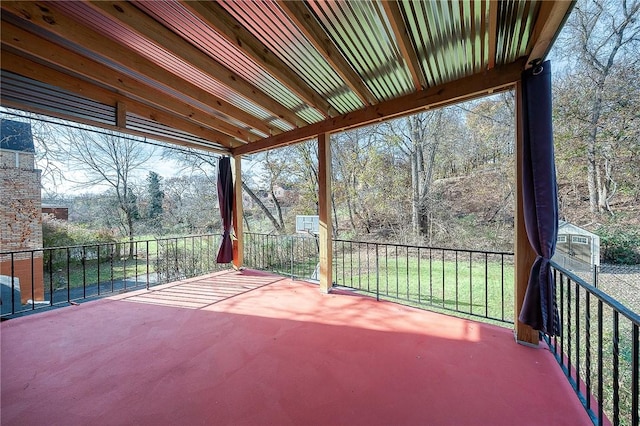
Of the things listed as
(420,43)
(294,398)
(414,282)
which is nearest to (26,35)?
(420,43)

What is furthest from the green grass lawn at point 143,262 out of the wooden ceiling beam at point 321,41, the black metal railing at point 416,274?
the wooden ceiling beam at point 321,41

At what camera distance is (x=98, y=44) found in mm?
1984

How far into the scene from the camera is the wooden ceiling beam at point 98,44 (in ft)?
5.50

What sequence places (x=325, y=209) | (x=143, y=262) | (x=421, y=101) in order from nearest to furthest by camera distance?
(x=421, y=101) → (x=325, y=209) → (x=143, y=262)

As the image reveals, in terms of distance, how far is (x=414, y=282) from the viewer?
19.7 ft

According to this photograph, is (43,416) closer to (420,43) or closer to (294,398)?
(294,398)

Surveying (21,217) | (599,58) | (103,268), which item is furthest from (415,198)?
(103,268)

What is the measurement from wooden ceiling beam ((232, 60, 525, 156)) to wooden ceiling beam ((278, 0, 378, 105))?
0.40m

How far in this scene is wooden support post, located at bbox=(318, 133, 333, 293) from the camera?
3.47 m

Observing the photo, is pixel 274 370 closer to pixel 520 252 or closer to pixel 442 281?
pixel 520 252

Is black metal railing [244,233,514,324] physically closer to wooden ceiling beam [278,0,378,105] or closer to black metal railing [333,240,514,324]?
black metal railing [333,240,514,324]

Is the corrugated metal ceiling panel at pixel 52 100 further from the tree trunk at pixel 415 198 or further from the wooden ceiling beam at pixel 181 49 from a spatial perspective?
the tree trunk at pixel 415 198

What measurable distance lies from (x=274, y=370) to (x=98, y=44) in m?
2.95

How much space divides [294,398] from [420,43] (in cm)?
279
